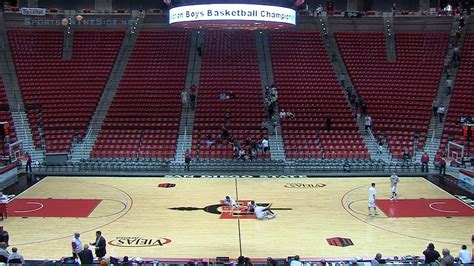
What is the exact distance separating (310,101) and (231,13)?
42.9ft

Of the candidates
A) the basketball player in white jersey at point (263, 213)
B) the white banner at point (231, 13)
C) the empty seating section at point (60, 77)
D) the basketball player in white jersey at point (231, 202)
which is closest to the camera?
the basketball player in white jersey at point (263, 213)

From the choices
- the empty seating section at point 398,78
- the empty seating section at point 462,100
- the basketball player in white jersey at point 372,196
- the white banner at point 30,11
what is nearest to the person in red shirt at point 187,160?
the basketball player in white jersey at point 372,196

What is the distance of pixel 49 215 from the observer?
841 inches

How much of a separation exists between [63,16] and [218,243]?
3324 centimetres

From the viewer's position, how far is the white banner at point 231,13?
81.7ft

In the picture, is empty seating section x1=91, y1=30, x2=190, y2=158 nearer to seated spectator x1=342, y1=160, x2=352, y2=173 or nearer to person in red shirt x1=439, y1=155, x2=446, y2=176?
seated spectator x1=342, y1=160, x2=352, y2=173

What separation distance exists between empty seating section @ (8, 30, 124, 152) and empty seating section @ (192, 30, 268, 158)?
710 cm

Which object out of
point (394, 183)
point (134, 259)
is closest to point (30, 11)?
point (394, 183)

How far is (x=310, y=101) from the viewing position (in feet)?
120

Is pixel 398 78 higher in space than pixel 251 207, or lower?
higher

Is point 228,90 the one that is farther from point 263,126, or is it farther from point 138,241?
point 138,241

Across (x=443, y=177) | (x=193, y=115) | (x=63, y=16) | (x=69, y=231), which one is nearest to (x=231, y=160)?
(x=193, y=115)

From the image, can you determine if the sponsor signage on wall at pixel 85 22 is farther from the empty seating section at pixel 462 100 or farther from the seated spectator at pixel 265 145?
the empty seating section at pixel 462 100

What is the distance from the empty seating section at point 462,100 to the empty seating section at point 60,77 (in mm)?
21962
